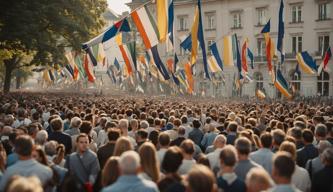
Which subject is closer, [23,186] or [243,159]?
[23,186]

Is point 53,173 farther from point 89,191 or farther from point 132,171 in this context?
point 132,171

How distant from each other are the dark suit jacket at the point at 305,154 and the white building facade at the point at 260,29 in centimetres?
4362

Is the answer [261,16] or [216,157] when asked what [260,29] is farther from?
[216,157]

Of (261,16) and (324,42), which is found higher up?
(261,16)

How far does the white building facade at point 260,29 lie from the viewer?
5206cm

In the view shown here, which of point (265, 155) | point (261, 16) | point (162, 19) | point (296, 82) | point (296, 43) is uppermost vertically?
point (261, 16)

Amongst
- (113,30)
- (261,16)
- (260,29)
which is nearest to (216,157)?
(113,30)

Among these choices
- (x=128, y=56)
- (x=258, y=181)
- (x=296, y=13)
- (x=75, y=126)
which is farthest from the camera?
(x=296, y=13)

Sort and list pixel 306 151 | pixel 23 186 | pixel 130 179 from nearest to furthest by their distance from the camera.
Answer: pixel 23 186
pixel 130 179
pixel 306 151

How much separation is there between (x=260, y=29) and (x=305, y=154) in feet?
167

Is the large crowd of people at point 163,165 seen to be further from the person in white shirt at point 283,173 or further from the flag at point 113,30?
the flag at point 113,30

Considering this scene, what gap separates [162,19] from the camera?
2034 cm

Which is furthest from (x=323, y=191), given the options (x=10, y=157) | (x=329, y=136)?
(x=10, y=157)

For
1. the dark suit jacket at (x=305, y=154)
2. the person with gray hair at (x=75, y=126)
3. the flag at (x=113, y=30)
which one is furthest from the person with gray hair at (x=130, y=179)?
the flag at (x=113, y=30)
